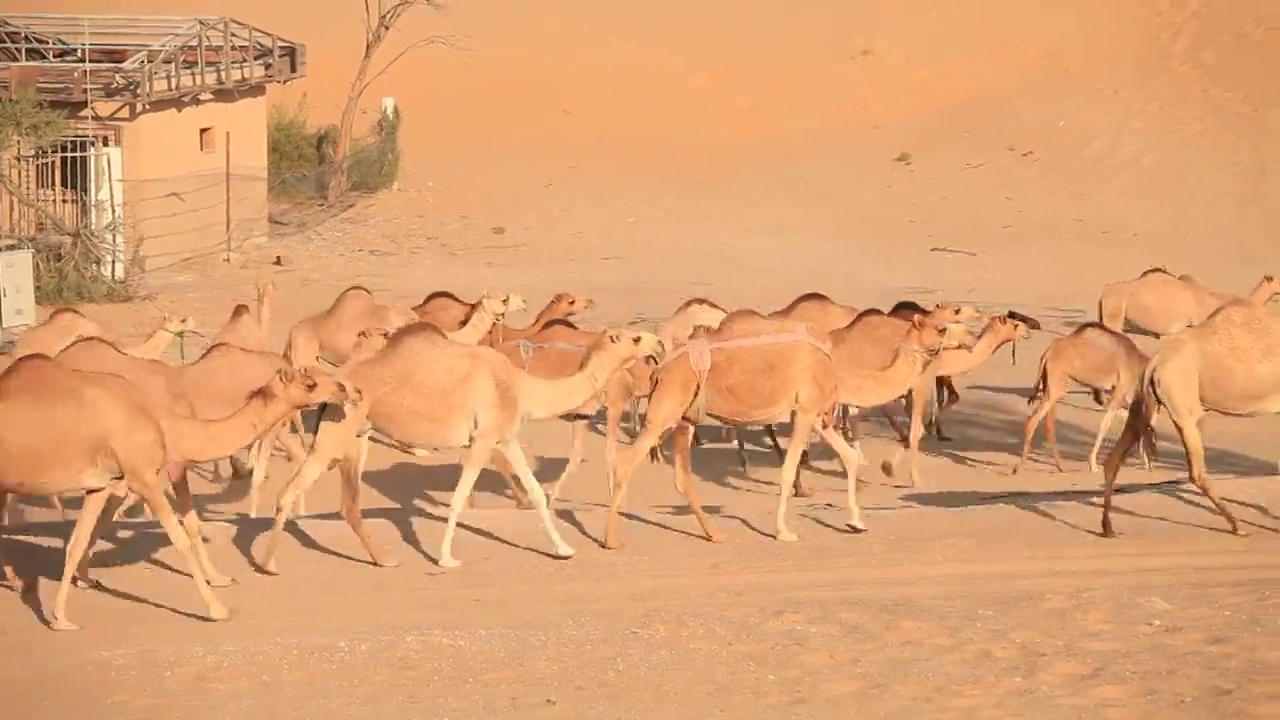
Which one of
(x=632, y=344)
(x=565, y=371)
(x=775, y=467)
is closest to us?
(x=632, y=344)

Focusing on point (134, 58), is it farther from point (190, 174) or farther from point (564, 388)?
point (564, 388)

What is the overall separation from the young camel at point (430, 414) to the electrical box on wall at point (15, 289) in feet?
30.7

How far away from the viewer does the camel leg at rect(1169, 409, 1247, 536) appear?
12.7m

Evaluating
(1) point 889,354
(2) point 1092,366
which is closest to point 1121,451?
(1) point 889,354

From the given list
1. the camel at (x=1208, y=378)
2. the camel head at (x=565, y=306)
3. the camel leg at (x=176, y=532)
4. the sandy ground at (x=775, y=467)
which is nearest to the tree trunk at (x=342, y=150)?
the sandy ground at (x=775, y=467)

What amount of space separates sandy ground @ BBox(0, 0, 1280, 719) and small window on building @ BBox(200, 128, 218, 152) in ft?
5.51

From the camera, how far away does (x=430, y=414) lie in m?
11.7

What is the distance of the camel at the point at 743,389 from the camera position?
1254 cm

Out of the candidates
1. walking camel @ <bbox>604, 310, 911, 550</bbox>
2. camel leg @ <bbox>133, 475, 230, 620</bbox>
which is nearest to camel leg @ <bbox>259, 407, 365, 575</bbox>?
camel leg @ <bbox>133, 475, 230, 620</bbox>

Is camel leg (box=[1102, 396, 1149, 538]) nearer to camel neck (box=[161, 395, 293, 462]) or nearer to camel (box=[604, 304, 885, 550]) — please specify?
camel (box=[604, 304, 885, 550])

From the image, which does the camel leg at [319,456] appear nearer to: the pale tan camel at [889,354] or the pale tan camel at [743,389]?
the pale tan camel at [743,389]

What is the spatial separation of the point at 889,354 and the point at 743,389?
2568 millimetres

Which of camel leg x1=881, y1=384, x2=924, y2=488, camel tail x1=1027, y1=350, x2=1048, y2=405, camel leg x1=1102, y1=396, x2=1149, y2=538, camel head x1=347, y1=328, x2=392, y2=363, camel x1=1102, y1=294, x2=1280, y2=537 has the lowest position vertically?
camel leg x1=881, y1=384, x2=924, y2=488

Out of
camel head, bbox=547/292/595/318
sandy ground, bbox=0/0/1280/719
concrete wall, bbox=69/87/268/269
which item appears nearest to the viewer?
sandy ground, bbox=0/0/1280/719
